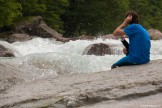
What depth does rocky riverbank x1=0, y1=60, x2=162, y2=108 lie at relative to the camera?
15.4 feet

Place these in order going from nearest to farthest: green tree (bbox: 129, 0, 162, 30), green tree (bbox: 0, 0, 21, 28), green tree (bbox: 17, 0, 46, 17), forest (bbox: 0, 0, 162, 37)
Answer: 1. green tree (bbox: 0, 0, 21, 28)
2. green tree (bbox: 17, 0, 46, 17)
3. forest (bbox: 0, 0, 162, 37)
4. green tree (bbox: 129, 0, 162, 30)

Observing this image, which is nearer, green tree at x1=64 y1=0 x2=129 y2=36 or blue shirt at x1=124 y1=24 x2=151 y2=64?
blue shirt at x1=124 y1=24 x2=151 y2=64

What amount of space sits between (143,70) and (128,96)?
68.6 inches

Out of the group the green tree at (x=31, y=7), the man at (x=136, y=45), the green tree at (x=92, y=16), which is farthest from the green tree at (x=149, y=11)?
the man at (x=136, y=45)

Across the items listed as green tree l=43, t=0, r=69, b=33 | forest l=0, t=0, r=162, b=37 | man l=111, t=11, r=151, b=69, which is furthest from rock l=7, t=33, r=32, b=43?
man l=111, t=11, r=151, b=69

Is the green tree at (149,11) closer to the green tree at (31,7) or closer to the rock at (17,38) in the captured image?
the green tree at (31,7)

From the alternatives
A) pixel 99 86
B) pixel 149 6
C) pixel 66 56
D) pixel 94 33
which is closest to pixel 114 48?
pixel 66 56

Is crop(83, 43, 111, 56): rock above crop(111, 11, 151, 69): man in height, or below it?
below

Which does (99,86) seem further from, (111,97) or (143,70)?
(143,70)

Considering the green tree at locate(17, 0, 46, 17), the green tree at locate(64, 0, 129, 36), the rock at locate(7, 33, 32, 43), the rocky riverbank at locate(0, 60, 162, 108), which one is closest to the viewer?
the rocky riverbank at locate(0, 60, 162, 108)

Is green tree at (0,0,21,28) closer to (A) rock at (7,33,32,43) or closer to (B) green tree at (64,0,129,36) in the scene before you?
(A) rock at (7,33,32,43)

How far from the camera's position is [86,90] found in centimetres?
509

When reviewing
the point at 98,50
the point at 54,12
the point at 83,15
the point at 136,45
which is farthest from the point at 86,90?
the point at 83,15

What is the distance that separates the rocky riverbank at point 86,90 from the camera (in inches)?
185
